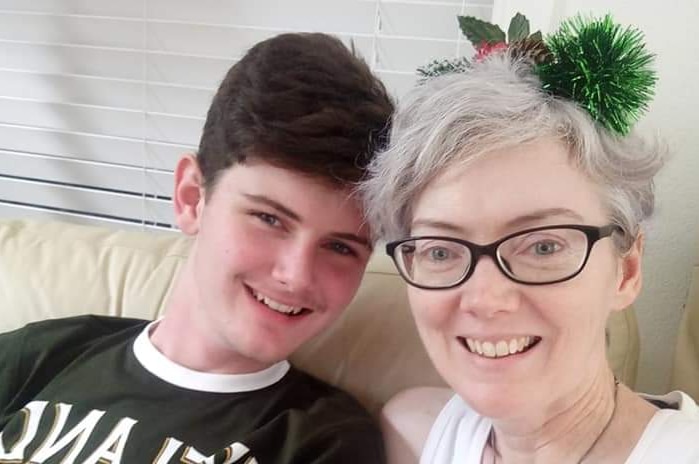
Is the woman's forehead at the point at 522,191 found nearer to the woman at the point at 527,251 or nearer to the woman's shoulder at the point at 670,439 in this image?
the woman at the point at 527,251

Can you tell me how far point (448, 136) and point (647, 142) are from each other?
258 millimetres

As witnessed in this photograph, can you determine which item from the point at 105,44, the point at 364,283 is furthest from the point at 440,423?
the point at 105,44

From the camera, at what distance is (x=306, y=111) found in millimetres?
1094

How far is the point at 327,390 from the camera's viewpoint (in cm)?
127

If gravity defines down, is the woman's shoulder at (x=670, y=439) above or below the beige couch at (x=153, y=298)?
above

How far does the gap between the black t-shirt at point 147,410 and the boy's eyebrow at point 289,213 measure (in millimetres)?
271

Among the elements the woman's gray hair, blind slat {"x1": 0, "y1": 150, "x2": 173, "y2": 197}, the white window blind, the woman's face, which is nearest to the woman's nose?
the woman's face

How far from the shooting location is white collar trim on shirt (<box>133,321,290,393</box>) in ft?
4.01

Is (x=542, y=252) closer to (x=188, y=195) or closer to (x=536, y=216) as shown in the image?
(x=536, y=216)

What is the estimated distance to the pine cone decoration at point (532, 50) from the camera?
930mm

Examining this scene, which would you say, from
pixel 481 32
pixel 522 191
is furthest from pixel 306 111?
pixel 522 191

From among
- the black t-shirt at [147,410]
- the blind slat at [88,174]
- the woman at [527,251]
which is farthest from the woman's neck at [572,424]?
the blind slat at [88,174]

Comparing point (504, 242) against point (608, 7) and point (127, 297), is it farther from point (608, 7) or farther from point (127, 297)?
point (127, 297)

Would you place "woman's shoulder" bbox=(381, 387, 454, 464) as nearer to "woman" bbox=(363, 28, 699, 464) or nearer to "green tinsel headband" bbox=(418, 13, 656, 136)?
"woman" bbox=(363, 28, 699, 464)
